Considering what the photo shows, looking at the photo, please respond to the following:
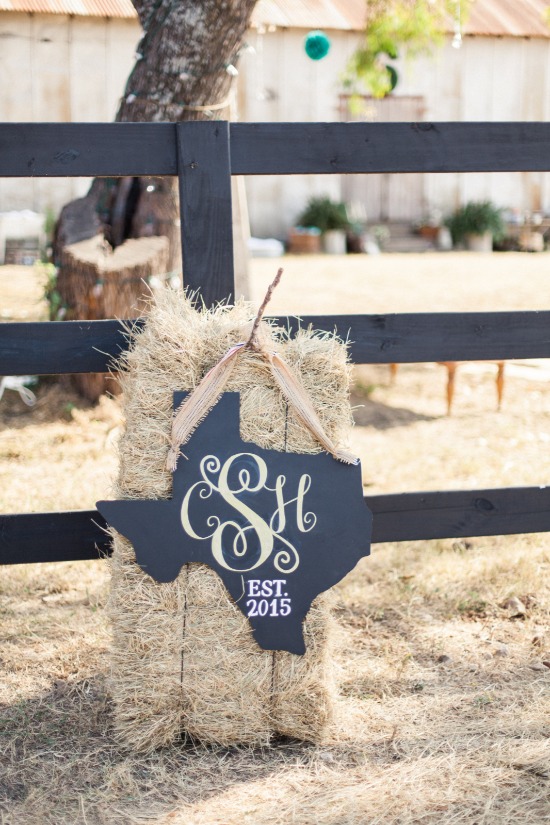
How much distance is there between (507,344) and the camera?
289 cm

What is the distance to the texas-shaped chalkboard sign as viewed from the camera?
2.21 meters

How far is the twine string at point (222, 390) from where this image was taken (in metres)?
2.21

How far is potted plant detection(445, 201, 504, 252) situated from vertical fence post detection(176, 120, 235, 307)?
14.8 m

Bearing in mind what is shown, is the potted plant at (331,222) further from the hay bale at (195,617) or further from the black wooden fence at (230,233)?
the hay bale at (195,617)

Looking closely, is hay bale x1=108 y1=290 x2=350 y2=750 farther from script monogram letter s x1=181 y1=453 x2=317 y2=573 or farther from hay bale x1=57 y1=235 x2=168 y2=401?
hay bale x1=57 y1=235 x2=168 y2=401

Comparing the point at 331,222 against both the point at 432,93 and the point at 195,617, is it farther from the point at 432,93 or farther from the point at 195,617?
the point at 195,617

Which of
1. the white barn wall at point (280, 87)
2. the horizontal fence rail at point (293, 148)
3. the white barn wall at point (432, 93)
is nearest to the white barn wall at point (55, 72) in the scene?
the white barn wall at point (280, 87)

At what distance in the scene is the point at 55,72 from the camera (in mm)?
14047

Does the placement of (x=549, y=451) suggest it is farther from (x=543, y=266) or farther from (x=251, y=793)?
(x=543, y=266)

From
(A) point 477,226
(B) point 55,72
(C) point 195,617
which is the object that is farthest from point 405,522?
(A) point 477,226

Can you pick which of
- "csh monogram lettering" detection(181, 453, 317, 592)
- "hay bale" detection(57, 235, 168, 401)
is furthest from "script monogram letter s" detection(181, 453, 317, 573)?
"hay bale" detection(57, 235, 168, 401)

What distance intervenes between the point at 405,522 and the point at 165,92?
3063 millimetres

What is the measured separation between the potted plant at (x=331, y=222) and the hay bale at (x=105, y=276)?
34.7 feet

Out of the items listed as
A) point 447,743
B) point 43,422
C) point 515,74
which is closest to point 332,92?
point 515,74
